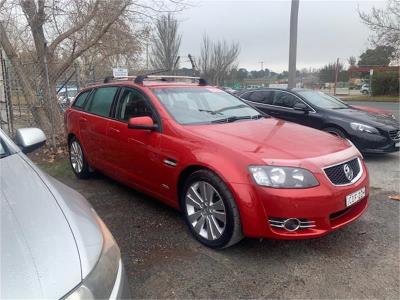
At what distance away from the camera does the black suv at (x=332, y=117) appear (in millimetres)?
6859

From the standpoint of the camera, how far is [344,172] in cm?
334

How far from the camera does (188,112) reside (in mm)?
4125

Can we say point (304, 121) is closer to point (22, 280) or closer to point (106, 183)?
point (106, 183)

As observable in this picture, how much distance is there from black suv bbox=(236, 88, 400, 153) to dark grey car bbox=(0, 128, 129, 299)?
5386mm

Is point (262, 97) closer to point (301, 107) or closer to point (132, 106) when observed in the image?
point (301, 107)

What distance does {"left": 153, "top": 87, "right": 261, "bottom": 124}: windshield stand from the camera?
13.3 ft

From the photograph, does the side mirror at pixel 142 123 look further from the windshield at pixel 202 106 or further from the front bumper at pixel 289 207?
the front bumper at pixel 289 207

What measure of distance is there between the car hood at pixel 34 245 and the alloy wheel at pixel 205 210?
5.04 ft

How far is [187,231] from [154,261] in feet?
2.11

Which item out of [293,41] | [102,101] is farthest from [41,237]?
[293,41]

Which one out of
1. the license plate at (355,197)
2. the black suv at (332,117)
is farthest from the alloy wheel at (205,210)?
the black suv at (332,117)

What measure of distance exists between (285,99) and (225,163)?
5.46 meters

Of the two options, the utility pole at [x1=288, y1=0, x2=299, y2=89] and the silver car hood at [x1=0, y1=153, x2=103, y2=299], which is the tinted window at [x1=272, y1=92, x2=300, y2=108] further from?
the silver car hood at [x1=0, y1=153, x2=103, y2=299]

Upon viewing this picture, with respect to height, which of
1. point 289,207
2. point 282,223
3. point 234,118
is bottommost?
point 282,223
